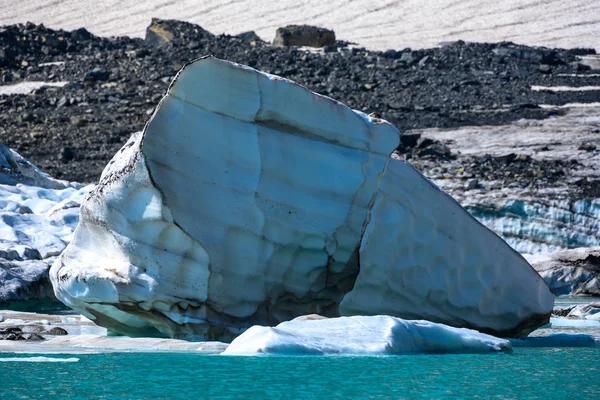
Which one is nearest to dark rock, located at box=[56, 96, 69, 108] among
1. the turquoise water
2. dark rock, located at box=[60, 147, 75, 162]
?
dark rock, located at box=[60, 147, 75, 162]

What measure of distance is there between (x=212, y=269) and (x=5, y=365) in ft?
5.20

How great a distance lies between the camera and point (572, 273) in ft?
39.7

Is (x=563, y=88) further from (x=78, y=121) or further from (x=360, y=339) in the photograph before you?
(x=360, y=339)

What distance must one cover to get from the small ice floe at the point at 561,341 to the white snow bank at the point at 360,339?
68 cm

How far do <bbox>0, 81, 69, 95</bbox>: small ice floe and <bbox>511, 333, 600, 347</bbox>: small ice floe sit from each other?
18067 mm

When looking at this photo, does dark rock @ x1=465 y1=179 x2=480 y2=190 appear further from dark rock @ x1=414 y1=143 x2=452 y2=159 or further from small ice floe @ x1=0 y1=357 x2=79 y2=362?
small ice floe @ x1=0 y1=357 x2=79 y2=362

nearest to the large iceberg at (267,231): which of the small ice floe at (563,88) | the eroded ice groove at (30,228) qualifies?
the eroded ice groove at (30,228)

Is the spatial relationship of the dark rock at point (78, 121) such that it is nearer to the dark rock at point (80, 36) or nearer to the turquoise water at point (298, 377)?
the dark rock at point (80, 36)

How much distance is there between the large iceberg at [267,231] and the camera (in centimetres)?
685

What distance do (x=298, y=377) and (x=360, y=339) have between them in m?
0.84

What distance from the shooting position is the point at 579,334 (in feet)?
24.1

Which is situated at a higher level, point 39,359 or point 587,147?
point 39,359

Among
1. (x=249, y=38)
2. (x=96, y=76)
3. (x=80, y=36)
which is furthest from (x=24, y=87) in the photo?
(x=249, y=38)

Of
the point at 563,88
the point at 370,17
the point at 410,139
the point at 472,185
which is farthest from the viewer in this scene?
the point at 370,17
